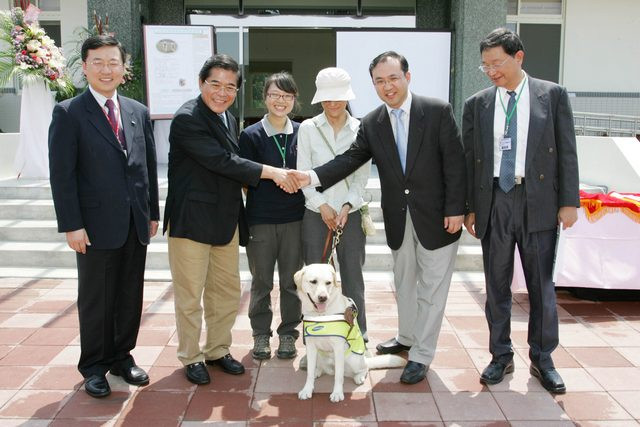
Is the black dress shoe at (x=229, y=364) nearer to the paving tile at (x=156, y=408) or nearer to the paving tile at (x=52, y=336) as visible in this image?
the paving tile at (x=156, y=408)

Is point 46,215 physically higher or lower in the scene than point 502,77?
lower

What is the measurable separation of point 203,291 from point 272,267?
495mm

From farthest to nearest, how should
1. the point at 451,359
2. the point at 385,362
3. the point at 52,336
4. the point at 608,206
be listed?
the point at 608,206 → the point at 52,336 → the point at 451,359 → the point at 385,362

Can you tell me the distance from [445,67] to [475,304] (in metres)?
5.51

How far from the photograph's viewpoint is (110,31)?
30.6 ft

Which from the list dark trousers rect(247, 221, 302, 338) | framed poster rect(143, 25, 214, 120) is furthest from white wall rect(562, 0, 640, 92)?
A: dark trousers rect(247, 221, 302, 338)

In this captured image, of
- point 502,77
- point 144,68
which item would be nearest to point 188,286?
point 502,77

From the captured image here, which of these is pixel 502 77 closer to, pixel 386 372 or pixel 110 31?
pixel 386 372

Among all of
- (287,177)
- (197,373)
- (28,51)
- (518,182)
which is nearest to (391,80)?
(287,177)

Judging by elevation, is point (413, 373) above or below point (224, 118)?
below

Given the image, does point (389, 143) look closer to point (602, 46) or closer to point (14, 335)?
point (14, 335)

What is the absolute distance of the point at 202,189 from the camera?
12.0ft

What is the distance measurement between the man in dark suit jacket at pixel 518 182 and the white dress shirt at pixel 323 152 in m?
0.75

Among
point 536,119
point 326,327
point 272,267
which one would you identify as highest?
point 536,119
